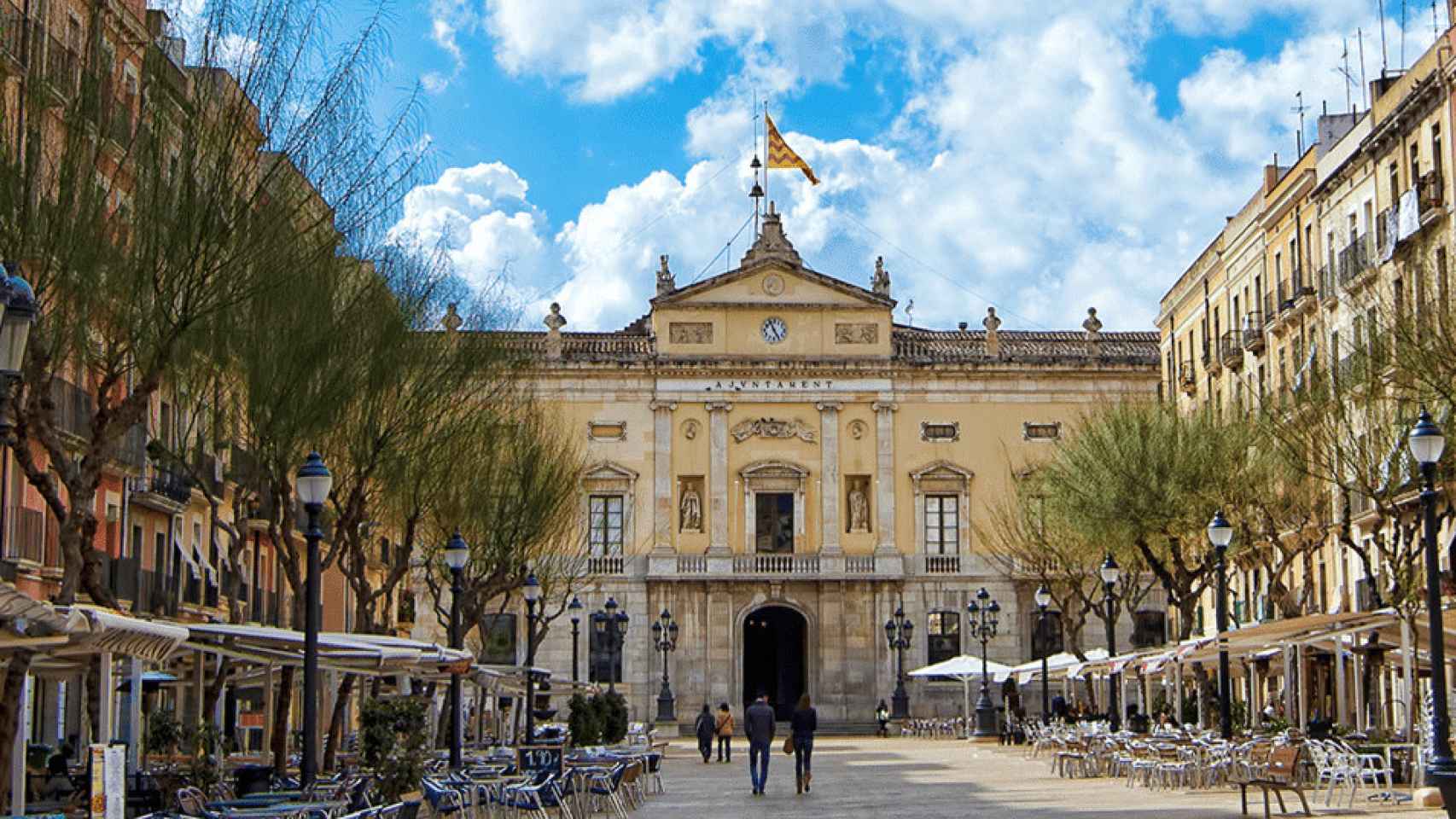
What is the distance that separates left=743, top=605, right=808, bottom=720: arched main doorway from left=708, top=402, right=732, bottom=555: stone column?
2950mm

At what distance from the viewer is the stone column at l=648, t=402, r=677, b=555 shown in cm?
6969

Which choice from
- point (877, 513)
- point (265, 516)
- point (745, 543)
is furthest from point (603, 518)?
point (265, 516)

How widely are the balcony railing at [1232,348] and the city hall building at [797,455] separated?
13.3 m

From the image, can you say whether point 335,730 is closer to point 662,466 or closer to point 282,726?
point 282,726

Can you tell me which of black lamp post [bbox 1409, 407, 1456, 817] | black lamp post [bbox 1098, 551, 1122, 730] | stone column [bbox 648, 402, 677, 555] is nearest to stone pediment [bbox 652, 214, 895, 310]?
stone column [bbox 648, 402, 677, 555]

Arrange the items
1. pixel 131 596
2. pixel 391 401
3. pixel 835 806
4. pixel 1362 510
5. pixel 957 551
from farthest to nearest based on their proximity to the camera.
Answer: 1. pixel 957 551
2. pixel 1362 510
3. pixel 131 596
4. pixel 391 401
5. pixel 835 806

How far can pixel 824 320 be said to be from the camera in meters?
69.9

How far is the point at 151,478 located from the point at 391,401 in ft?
38.4

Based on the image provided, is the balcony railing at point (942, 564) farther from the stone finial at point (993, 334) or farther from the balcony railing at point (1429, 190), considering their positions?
the balcony railing at point (1429, 190)

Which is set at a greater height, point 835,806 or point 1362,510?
point 1362,510

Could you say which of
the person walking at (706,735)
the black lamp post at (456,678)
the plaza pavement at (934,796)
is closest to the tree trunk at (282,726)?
the black lamp post at (456,678)

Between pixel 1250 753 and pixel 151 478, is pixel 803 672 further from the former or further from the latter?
pixel 1250 753

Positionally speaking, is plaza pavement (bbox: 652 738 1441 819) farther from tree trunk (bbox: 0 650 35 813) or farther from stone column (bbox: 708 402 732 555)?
stone column (bbox: 708 402 732 555)

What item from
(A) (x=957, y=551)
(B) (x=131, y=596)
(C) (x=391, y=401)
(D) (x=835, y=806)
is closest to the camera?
(D) (x=835, y=806)
